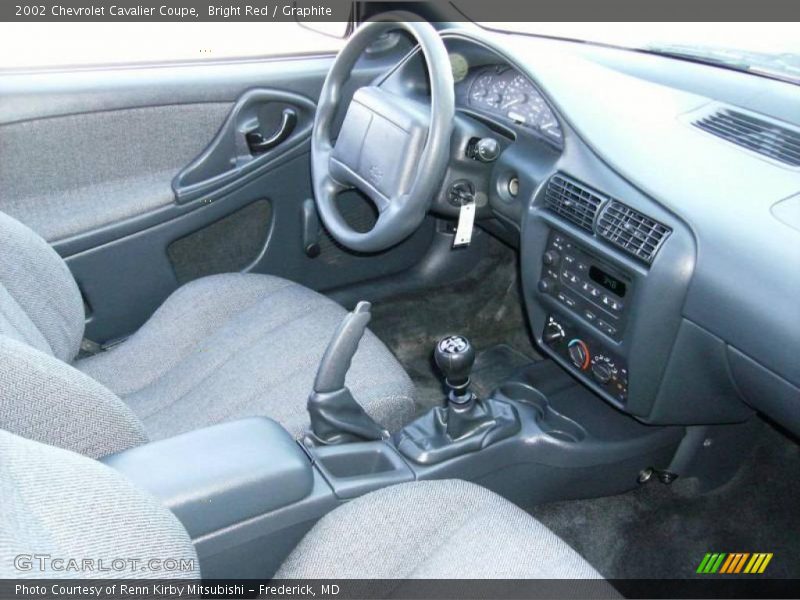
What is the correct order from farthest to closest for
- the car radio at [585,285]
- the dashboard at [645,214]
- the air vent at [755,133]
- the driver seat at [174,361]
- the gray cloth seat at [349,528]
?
the car radio at [585,285], the air vent at [755,133], the dashboard at [645,214], the driver seat at [174,361], the gray cloth seat at [349,528]

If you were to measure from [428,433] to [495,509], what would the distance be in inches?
11.9

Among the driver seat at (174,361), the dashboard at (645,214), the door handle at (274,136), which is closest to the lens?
→ the driver seat at (174,361)

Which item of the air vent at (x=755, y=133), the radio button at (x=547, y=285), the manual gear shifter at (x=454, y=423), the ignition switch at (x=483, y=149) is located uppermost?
the air vent at (x=755, y=133)

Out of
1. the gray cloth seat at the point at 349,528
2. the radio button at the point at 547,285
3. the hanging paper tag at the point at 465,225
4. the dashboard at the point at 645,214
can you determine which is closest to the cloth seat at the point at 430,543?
the gray cloth seat at the point at 349,528

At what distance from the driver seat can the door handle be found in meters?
0.51

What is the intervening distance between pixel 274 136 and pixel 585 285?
1053 millimetres

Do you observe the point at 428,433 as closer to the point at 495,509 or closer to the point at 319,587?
the point at 495,509

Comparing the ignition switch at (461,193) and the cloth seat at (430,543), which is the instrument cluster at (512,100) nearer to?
the ignition switch at (461,193)

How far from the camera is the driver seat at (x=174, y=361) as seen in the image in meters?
1.02

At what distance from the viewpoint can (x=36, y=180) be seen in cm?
197

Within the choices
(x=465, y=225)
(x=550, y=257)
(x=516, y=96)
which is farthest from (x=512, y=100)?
(x=550, y=257)

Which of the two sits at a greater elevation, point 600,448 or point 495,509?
point 495,509

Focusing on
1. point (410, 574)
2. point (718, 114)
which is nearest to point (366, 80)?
point (718, 114)

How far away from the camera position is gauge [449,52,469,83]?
6.40 ft
